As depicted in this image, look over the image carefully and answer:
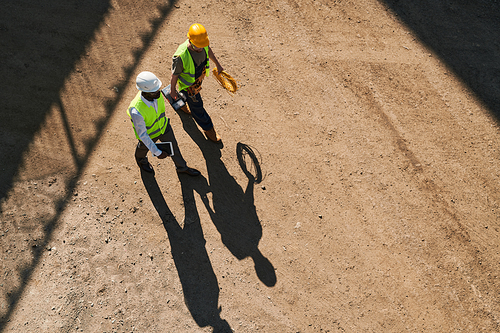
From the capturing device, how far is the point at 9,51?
645cm

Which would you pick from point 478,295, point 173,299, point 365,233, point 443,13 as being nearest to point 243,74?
point 365,233

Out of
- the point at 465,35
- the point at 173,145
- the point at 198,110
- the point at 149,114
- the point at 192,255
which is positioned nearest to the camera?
the point at 149,114

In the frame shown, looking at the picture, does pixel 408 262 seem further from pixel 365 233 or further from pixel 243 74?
pixel 243 74

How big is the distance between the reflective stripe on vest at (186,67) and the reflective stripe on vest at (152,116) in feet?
1.70

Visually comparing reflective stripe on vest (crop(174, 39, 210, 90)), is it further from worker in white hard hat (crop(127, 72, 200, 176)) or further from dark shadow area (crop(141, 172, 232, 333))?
dark shadow area (crop(141, 172, 232, 333))

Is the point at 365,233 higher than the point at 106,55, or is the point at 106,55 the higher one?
the point at 106,55

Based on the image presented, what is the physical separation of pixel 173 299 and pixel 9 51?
5.96 metres

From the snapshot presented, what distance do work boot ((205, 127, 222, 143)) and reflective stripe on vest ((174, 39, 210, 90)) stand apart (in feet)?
3.32

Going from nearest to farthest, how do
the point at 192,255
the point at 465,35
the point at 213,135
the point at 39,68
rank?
1. the point at 192,255
2. the point at 213,135
3. the point at 39,68
4. the point at 465,35

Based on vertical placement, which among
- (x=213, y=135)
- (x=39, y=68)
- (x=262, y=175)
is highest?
(x=39, y=68)

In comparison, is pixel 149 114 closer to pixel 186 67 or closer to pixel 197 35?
pixel 186 67

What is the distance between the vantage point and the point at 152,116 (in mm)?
4480

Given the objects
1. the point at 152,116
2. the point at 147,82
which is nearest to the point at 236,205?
the point at 152,116

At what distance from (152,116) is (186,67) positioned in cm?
94
